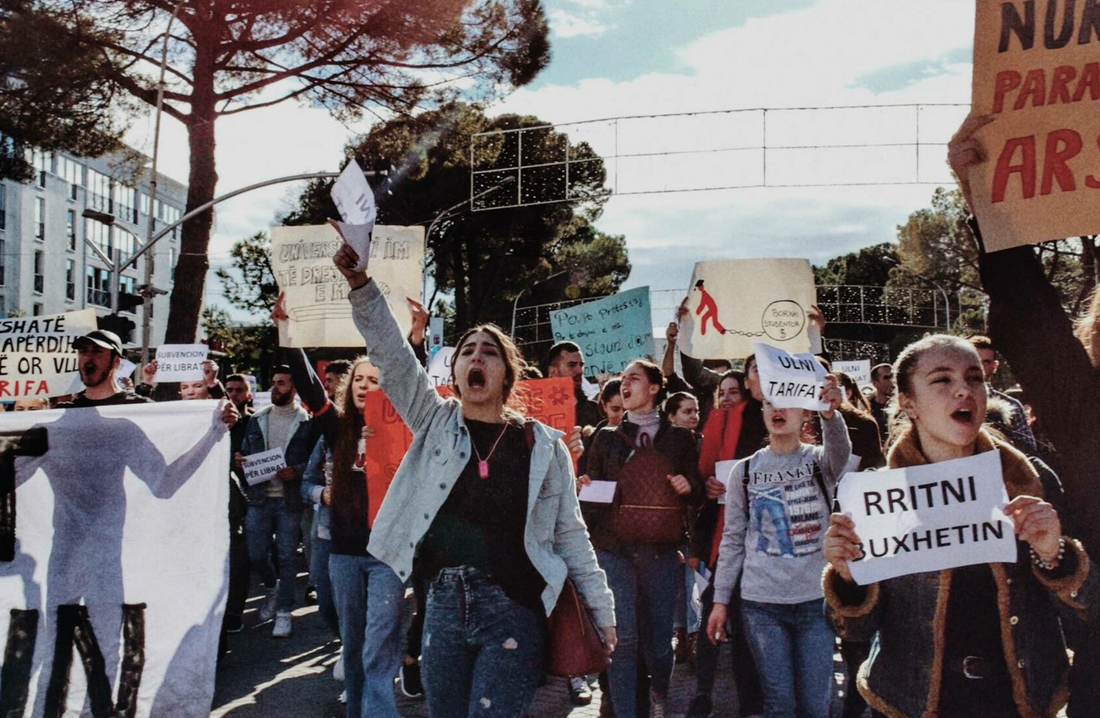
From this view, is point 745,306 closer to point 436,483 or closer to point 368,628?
point 368,628

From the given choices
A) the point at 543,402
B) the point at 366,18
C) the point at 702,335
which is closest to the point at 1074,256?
the point at 366,18

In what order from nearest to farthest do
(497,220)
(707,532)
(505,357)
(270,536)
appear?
(505,357), (707,532), (270,536), (497,220)

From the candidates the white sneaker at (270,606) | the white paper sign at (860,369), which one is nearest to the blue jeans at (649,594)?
the white sneaker at (270,606)

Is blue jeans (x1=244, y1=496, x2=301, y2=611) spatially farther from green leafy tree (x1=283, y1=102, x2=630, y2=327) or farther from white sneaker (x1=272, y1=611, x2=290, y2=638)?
green leafy tree (x1=283, y1=102, x2=630, y2=327)

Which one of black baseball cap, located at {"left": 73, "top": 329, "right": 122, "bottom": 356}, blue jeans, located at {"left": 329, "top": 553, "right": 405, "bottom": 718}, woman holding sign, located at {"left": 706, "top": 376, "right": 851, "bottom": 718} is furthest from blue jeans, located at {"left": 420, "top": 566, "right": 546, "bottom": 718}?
black baseball cap, located at {"left": 73, "top": 329, "right": 122, "bottom": 356}

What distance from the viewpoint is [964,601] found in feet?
8.39

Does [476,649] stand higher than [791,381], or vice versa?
[791,381]

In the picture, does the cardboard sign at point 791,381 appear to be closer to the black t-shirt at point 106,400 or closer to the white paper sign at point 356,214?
the white paper sign at point 356,214

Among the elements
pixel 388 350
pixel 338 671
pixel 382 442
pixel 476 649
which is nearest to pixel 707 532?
pixel 382 442

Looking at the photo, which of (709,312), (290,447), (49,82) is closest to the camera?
(290,447)

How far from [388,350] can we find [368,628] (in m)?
1.83

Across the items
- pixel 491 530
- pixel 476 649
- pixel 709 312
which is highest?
pixel 709 312

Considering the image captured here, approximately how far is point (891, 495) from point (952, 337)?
1.64 feet

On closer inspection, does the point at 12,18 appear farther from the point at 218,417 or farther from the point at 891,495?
the point at 891,495
